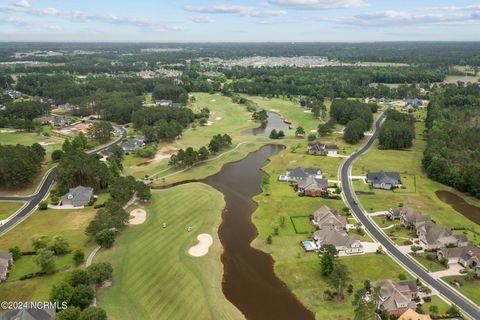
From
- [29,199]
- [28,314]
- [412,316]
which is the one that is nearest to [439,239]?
[412,316]

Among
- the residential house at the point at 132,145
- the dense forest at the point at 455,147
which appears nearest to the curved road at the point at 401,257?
the dense forest at the point at 455,147

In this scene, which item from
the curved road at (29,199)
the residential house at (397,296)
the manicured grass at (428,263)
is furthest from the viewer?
the curved road at (29,199)

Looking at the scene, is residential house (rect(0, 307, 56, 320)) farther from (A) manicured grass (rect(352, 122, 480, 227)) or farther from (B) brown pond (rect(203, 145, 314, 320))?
(A) manicured grass (rect(352, 122, 480, 227))

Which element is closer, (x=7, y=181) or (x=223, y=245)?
(x=223, y=245)

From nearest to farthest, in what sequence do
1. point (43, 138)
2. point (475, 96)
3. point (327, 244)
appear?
point (327, 244), point (43, 138), point (475, 96)

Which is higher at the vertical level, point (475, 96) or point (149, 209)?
point (475, 96)

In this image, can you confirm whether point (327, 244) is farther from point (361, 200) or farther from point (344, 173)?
point (344, 173)

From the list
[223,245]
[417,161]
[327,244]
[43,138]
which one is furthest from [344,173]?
[43,138]

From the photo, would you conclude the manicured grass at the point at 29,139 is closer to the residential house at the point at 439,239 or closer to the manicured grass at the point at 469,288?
the residential house at the point at 439,239
